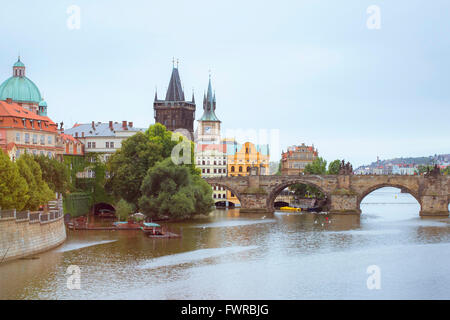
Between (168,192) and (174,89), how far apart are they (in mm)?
62286

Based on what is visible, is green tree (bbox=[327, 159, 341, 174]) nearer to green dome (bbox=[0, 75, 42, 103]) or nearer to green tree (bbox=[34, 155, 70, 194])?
green dome (bbox=[0, 75, 42, 103])

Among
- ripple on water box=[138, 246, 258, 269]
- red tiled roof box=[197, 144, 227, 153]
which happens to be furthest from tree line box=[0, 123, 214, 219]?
red tiled roof box=[197, 144, 227, 153]

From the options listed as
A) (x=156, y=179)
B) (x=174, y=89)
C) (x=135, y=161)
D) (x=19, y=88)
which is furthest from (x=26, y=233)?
(x=174, y=89)

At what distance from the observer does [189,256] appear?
50.4 m

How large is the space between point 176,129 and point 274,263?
284ft

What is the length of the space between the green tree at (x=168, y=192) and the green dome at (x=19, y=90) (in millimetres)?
25357

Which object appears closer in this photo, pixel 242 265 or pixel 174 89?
pixel 242 265

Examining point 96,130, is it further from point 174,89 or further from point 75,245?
point 75,245

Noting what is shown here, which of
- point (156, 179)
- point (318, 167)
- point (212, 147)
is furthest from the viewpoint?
point (212, 147)

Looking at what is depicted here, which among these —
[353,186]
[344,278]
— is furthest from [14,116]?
[353,186]

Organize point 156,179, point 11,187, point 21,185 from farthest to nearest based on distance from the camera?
point 156,179 → point 21,185 → point 11,187

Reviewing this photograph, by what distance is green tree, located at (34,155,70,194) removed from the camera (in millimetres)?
62344

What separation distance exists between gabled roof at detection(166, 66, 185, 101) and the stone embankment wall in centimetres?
8236
